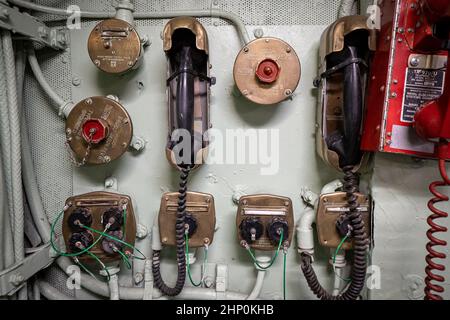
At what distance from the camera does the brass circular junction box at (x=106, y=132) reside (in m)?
0.78

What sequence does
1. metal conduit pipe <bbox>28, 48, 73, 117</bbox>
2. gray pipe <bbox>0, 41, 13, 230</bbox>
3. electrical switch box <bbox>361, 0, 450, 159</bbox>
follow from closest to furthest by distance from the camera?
electrical switch box <bbox>361, 0, 450, 159</bbox> < gray pipe <bbox>0, 41, 13, 230</bbox> < metal conduit pipe <bbox>28, 48, 73, 117</bbox>

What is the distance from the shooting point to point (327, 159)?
76 centimetres

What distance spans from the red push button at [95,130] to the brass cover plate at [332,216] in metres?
0.71

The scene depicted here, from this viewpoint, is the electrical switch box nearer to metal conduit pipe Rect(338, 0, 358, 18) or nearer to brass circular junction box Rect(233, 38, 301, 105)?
metal conduit pipe Rect(338, 0, 358, 18)

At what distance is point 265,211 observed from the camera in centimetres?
81

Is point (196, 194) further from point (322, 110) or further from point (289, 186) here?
point (322, 110)

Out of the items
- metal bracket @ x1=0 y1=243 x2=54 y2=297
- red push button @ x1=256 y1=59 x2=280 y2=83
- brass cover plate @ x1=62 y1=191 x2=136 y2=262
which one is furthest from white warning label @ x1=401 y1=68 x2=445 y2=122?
metal bracket @ x1=0 y1=243 x2=54 y2=297

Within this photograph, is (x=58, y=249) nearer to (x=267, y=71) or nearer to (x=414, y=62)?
(x=267, y=71)

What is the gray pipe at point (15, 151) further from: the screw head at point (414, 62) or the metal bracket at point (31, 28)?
the screw head at point (414, 62)

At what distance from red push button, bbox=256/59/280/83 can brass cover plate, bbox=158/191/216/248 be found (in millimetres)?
408

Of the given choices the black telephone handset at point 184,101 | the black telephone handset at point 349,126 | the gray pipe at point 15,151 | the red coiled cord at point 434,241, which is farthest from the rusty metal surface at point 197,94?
the red coiled cord at point 434,241

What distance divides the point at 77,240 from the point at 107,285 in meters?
0.24

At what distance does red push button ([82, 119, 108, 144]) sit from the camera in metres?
0.76

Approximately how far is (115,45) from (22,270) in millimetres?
769
